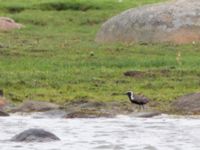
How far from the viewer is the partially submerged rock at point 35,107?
59.0 feet

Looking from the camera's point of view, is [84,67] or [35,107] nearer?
[35,107]

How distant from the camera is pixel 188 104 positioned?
709 inches

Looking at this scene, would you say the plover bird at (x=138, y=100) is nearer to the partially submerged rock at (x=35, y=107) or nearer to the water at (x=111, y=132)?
the water at (x=111, y=132)

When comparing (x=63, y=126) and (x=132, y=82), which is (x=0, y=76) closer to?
(x=132, y=82)

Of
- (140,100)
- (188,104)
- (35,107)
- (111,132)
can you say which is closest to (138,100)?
(140,100)

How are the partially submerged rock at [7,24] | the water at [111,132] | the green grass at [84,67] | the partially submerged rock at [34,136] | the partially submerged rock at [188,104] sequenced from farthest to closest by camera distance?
the partially submerged rock at [7,24] < the green grass at [84,67] < the partially submerged rock at [188,104] < the partially submerged rock at [34,136] < the water at [111,132]

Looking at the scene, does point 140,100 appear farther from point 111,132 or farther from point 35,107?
point 111,132

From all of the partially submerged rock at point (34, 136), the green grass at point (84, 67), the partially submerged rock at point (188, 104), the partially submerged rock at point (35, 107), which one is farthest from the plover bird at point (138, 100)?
the partially submerged rock at point (34, 136)

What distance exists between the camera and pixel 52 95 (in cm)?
1903

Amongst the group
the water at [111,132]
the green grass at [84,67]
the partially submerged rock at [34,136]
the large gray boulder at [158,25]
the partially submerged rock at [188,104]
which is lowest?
the water at [111,132]

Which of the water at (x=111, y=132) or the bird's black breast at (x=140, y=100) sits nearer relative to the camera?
the water at (x=111, y=132)

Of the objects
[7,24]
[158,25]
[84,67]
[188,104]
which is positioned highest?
[7,24]

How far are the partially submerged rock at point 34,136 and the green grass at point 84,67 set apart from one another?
3.70 meters

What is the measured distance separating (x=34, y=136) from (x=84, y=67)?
22.2 feet
